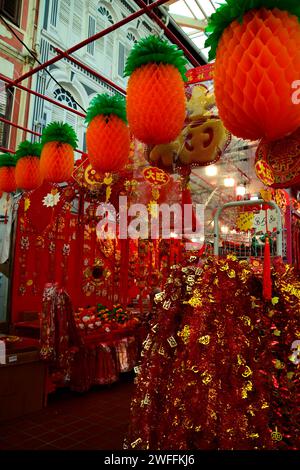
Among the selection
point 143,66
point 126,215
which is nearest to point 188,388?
point 143,66

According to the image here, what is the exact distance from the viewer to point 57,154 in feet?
10.3

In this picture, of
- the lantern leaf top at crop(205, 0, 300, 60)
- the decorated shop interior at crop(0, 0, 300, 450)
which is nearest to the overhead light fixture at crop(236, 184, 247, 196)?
the decorated shop interior at crop(0, 0, 300, 450)

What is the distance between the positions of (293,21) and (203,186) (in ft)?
8.69

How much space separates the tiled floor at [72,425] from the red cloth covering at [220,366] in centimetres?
170

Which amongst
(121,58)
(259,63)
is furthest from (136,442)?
(121,58)

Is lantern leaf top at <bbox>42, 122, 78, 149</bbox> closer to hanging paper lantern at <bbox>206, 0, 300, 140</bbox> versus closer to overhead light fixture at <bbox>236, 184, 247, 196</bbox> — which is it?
overhead light fixture at <bbox>236, 184, 247, 196</bbox>

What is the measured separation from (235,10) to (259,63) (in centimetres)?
27

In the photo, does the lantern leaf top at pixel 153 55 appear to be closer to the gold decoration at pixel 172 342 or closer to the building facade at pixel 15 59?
the gold decoration at pixel 172 342

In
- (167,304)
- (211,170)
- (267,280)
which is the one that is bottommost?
(167,304)

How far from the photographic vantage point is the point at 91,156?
249 centimetres

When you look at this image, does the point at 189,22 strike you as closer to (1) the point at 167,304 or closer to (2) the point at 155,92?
(2) the point at 155,92

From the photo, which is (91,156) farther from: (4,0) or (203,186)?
(4,0)

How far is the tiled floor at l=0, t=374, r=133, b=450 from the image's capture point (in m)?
3.11
